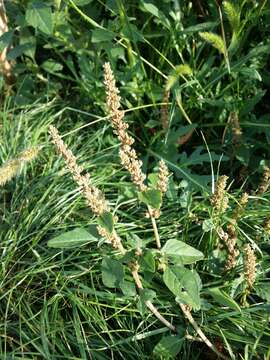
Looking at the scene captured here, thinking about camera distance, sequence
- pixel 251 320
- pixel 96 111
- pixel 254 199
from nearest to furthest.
Result: pixel 251 320 → pixel 254 199 → pixel 96 111

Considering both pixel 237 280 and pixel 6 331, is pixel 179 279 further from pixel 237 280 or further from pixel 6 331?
pixel 6 331

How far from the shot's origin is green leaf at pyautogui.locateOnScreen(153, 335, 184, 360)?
4.71ft

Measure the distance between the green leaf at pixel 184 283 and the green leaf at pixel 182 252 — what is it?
41 mm

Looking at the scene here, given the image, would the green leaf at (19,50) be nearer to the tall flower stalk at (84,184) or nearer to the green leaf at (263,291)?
the tall flower stalk at (84,184)

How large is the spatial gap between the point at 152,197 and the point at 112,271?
0.21 metres

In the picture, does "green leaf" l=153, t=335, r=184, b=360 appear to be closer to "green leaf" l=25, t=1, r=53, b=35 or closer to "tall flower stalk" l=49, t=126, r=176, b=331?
"tall flower stalk" l=49, t=126, r=176, b=331

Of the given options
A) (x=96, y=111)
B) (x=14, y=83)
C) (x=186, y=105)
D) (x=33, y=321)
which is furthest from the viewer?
(x=14, y=83)

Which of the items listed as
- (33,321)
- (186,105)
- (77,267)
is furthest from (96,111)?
(33,321)

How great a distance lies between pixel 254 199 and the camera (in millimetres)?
1739

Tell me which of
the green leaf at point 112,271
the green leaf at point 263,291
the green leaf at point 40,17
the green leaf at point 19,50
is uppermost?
the green leaf at point 40,17

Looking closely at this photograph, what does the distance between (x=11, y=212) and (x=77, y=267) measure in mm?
362

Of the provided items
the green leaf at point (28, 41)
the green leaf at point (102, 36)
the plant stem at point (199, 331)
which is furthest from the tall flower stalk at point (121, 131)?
the green leaf at point (28, 41)

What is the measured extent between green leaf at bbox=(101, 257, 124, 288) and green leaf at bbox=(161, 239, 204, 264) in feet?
0.38

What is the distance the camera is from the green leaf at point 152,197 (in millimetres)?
1175
